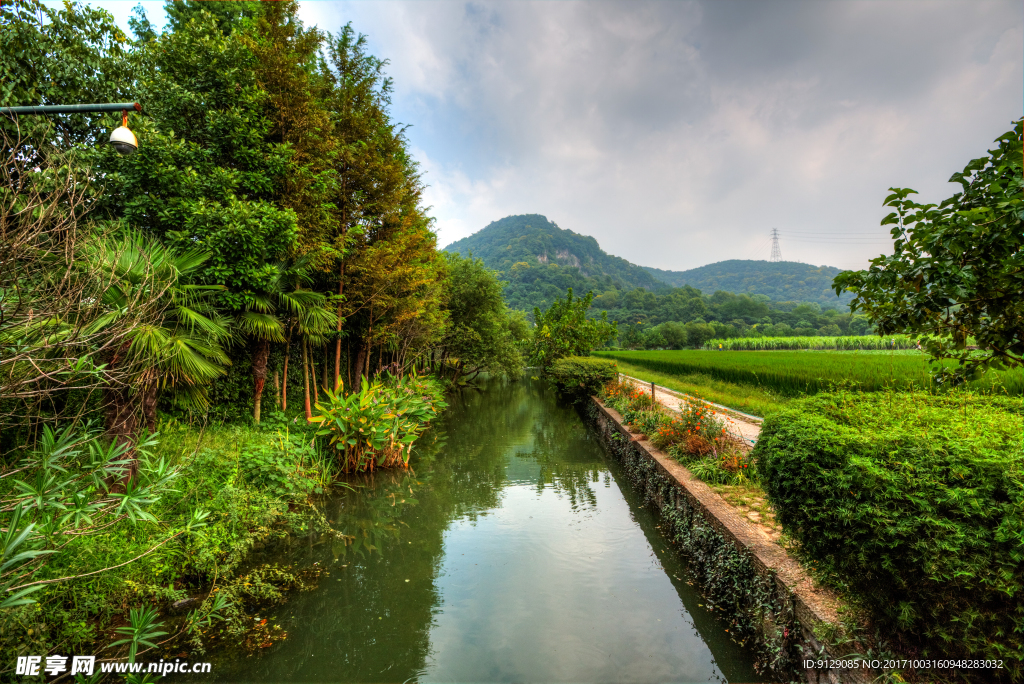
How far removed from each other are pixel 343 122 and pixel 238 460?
8.02 metres

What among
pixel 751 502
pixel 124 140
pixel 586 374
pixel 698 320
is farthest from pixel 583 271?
pixel 124 140

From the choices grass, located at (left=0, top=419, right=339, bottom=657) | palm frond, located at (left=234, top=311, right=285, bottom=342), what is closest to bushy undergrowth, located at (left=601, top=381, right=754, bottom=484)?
grass, located at (left=0, top=419, right=339, bottom=657)

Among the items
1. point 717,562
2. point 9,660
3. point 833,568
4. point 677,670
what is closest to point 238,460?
point 9,660

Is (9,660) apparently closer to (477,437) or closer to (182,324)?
(182,324)

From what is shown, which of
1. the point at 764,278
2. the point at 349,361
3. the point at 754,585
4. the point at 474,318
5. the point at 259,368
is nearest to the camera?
the point at 754,585

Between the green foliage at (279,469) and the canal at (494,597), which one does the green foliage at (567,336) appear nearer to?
the canal at (494,597)

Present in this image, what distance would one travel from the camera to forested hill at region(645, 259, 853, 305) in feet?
440

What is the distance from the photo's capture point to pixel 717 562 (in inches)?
153

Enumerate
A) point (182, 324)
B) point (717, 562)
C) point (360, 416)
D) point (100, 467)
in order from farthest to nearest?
1. point (360, 416)
2. point (182, 324)
3. point (717, 562)
4. point (100, 467)

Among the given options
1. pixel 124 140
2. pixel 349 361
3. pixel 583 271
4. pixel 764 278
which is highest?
pixel 764 278

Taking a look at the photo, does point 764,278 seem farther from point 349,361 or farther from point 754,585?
point 754,585

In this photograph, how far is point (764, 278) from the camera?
153500mm

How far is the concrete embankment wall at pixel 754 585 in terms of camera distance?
2.52 metres

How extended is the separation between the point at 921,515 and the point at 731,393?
1338cm
